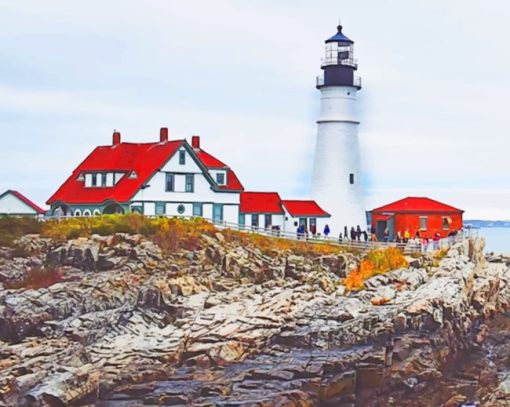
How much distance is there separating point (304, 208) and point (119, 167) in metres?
9.46

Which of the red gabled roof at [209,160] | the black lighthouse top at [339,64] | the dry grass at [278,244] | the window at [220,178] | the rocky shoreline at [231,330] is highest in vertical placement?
the black lighthouse top at [339,64]

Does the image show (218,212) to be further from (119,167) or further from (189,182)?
(119,167)

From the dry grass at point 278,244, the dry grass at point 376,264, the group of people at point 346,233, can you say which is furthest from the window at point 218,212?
the dry grass at point 376,264

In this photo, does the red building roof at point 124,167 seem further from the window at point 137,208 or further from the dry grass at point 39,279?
the dry grass at point 39,279

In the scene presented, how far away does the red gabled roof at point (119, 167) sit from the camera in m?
37.6

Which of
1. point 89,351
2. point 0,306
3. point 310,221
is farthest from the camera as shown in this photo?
point 310,221

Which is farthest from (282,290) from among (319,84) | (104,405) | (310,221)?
(319,84)

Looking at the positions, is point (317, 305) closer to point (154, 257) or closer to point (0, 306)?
point (154, 257)

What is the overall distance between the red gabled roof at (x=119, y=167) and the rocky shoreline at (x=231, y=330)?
6.55 metres

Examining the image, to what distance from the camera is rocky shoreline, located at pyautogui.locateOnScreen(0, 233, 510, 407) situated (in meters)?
20.0

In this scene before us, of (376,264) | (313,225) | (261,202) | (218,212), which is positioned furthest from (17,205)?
(376,264)

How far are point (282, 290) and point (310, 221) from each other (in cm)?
1471

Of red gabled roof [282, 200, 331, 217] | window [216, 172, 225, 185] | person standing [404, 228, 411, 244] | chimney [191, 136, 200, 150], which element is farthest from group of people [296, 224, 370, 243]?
chimney [191, 136, 200, 150]

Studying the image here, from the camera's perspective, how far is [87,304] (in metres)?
25.1
